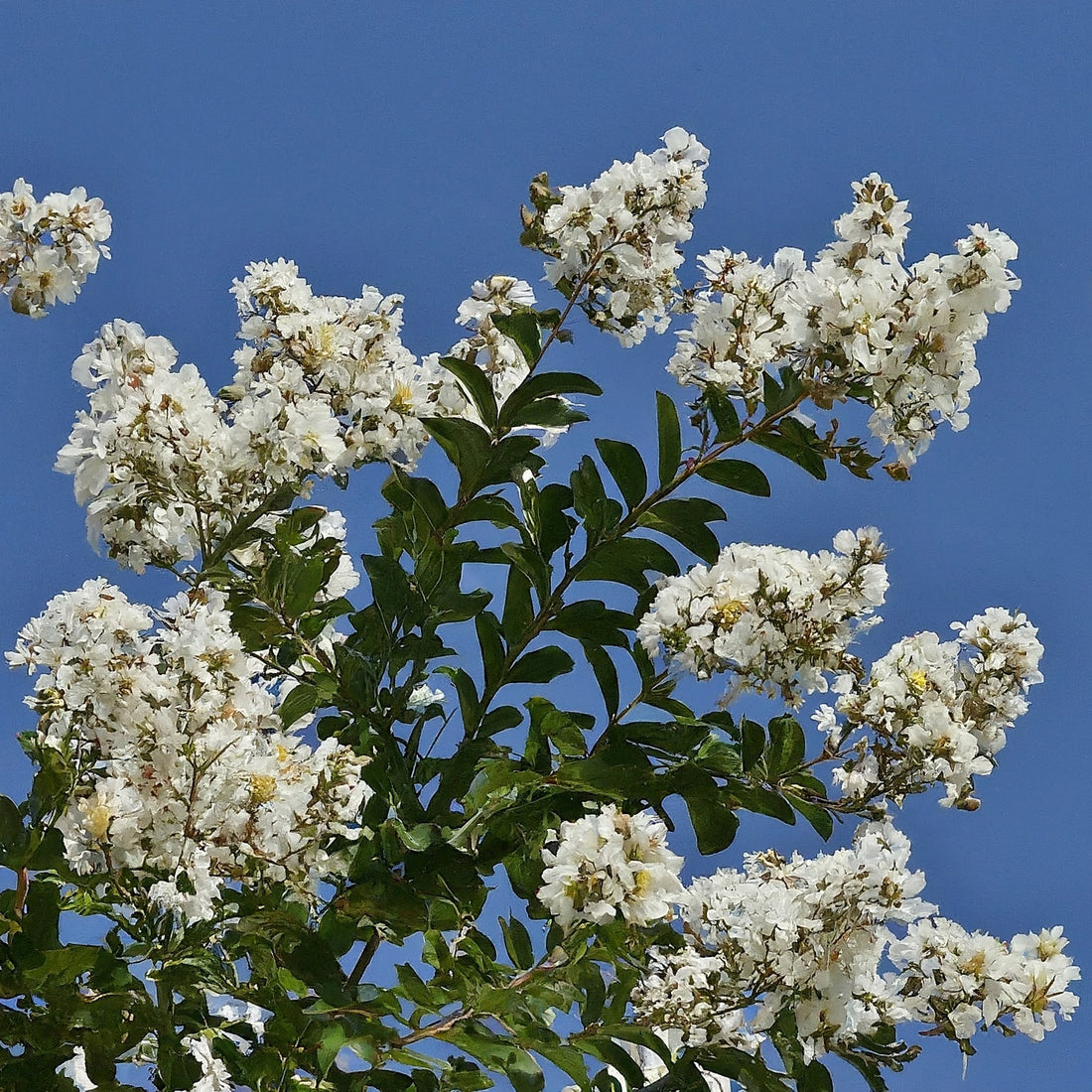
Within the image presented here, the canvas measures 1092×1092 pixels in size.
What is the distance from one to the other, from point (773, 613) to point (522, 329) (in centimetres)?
67

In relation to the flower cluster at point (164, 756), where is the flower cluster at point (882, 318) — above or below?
above

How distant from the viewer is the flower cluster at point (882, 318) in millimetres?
1820

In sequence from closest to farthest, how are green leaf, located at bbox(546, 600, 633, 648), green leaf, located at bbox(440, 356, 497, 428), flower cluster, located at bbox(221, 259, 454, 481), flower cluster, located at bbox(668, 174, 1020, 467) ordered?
flower cluster, located at bbox(668, 174, 1020, 467) < flower cluster, located at bbox(221, 259, 454, 481) < green leaf, located at bbox(440, 356, 497, 428) < green leaf, located at bbox(546, 600, 633, 648)

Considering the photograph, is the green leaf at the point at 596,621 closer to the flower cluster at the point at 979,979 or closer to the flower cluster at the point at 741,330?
the flower cluster at the point at 741,330

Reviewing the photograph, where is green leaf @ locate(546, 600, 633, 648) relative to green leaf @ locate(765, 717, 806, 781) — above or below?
above

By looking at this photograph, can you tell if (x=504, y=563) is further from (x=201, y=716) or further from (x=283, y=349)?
(x=201, y=716)

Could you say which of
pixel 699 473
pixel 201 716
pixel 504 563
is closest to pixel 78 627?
pixel 201 716

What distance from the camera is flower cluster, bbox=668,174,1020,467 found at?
1.82m

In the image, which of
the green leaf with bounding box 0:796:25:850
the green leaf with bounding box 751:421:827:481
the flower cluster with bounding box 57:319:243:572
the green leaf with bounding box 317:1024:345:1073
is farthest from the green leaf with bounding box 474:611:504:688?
the green leaf with bounding box 0:796:25:850

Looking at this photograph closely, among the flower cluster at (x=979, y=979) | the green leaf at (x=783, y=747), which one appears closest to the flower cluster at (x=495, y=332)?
the green leaf at (x=783, y=747)

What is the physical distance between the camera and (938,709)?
1.92 m

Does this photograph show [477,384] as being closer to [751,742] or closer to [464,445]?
[464,445]

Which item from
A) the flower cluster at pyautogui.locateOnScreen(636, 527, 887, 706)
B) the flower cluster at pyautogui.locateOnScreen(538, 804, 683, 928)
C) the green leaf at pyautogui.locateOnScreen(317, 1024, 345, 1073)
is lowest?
the green leaf at pyautogui.locateOnScreen(317, 1024, 345, 1073)

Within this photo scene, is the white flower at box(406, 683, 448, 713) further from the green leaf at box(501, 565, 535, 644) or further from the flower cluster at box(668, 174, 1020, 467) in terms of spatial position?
the flower cluster at box(668, 174, 1020, 467)
